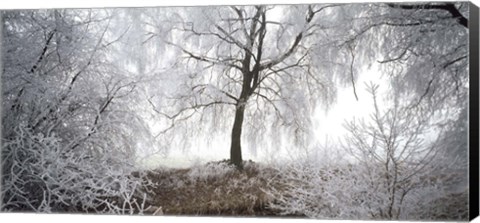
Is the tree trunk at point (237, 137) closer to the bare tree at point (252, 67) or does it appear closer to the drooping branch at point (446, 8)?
the bare tree at point (252, 67)

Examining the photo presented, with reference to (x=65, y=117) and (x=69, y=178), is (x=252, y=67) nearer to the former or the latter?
(x=65, y=117)

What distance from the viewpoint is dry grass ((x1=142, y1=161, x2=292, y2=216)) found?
7211mm

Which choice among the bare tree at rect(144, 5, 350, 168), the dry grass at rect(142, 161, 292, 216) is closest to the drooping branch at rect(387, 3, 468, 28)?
the bare tree at rect(144, 5, 350, 168)

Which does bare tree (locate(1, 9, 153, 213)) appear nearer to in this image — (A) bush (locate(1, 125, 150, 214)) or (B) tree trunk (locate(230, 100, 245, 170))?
(A) bush (locate(1, 125, 150, 214))

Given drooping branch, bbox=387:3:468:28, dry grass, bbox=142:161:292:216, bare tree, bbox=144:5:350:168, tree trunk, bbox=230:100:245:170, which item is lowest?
dry grass, bbox=142:161:292:216

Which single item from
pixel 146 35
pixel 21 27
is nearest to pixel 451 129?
pixel 146 35

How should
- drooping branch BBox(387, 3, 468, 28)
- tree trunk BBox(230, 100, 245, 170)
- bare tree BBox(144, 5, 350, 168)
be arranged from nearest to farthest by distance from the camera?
drooping branch BBox(387, 3, 468, 28) < bare tree BBox(144, 5, 350, 168) < tree trunk BBox(230, 100, 245, 170)

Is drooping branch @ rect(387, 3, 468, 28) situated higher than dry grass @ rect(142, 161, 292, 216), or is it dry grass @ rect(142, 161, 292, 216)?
drooping branch @ rect(387, 3, 468, 28)

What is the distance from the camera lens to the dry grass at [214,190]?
7.21 meters

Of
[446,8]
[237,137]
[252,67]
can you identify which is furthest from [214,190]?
[446,8]

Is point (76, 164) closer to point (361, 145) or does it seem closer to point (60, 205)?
point (60, 205)

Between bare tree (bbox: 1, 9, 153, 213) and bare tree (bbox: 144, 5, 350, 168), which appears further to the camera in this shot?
bare tree (bbox: 1, 9, 153, 213)

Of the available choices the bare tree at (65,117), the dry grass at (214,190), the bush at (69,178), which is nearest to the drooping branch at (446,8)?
the dry grass at (214,190)

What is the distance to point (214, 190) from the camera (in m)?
7.29
